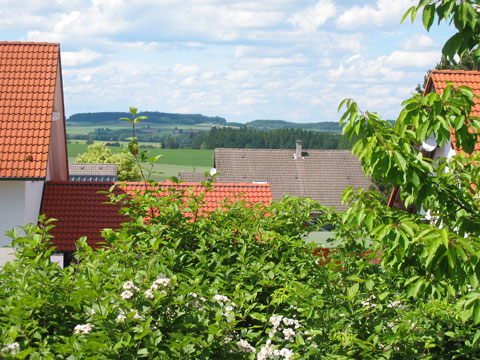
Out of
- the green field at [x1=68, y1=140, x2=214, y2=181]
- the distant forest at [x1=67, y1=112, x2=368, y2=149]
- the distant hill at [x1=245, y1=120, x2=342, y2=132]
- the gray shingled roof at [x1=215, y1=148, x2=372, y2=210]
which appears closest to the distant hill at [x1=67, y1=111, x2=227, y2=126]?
the distant forest at [x1=67, y1=112, x2=368, y2=149]

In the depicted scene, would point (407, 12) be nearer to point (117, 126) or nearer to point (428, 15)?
point (428, 15)

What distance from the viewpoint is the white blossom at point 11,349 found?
10.7 ft

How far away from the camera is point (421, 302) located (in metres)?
4.58

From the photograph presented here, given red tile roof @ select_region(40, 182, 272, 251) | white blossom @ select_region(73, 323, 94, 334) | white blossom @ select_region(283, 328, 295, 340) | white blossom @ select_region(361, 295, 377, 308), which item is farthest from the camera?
red tile roof @ select_region(40, 182, 272, 251)

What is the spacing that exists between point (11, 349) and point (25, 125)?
12.1 m

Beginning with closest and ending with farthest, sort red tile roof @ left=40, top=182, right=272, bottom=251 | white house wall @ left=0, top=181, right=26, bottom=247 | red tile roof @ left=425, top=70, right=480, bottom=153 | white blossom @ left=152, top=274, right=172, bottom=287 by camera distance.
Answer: white blossom @ left=152, top=274, right=172, bottom=287 → white house wall @ left=0, top=181, right=26, bottom=247 → red tile roof @ left=425, top=70, right=480, bottom=153 → red tile roof @ left=40, top=182, right=272, bottom=251

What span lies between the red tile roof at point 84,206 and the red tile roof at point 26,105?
2085 mm

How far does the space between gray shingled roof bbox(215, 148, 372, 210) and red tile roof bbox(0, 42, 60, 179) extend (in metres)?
26.2

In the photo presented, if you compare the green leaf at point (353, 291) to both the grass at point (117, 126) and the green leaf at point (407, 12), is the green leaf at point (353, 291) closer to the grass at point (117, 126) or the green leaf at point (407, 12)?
the green leaf at point (407, 12)

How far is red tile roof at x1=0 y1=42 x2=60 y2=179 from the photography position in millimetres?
13555

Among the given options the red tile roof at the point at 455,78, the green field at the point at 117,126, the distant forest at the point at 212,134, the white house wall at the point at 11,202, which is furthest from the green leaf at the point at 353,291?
the green field at the point at 117,126

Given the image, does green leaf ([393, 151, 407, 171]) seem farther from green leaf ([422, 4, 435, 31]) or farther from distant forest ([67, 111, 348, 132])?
distant forest ([67, 111, 348, 132])

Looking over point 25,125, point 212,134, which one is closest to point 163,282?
point 25,125

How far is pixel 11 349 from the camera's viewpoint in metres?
3.31
